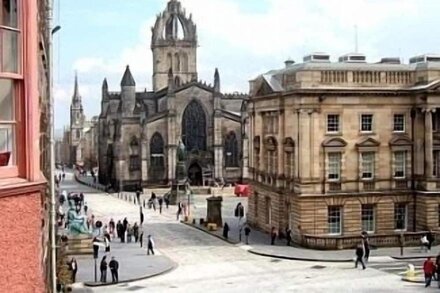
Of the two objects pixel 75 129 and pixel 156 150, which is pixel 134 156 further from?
pixel 75 129

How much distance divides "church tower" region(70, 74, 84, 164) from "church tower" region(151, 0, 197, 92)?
212 ft

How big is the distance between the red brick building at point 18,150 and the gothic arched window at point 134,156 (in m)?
93.0

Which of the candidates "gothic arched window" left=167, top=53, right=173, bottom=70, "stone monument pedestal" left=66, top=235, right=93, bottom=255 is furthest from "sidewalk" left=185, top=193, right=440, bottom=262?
"gothic arched window" left=167, top=53, right=173, bottom=70

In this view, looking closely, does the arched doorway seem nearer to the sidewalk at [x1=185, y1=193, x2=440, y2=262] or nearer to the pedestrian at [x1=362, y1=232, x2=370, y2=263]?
the sidewalk at [x1=185, y1=193, x2=440, y2=262]

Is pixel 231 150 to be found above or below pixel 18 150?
below

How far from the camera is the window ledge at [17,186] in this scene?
5.11m

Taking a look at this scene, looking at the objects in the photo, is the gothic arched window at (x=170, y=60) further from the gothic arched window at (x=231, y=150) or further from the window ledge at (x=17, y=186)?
the window ledge at (x=17, y=186)

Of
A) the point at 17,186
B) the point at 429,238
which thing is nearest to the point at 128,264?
the point at 429,238

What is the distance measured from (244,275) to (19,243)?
33134 mm

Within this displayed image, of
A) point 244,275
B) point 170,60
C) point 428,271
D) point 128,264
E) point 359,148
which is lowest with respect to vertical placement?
point 244,275

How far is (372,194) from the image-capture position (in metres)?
47.8

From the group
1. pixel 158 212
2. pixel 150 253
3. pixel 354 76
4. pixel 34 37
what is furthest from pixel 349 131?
pixel 34 37

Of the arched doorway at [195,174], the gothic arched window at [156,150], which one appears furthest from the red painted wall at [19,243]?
the arched doorway at [195,174]

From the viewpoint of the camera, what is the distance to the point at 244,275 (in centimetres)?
3788
